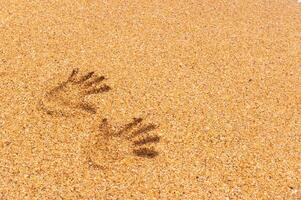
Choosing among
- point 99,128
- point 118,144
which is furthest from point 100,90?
point 118,144

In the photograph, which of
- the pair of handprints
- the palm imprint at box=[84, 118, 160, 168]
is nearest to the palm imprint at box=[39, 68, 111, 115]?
the pair of handprints

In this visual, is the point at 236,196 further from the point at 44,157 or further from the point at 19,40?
the point at 19,40

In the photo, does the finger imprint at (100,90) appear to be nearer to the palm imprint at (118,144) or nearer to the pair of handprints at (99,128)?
the pair of handprints at (99,128)

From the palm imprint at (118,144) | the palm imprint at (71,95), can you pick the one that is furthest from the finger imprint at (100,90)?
the palm imprint at (118,144)

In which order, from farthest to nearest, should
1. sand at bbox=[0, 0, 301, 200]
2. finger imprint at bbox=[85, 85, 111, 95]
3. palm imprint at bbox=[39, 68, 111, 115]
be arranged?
finger imprint at bbox=[85, 85, 111, 95], palm imprint at bbox=[39, 68, 111, 115], sand at bbox=[0, 0, 301, 200]

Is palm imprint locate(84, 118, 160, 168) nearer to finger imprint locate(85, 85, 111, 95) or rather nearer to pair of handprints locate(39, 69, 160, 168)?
pair of handprints locate(39, 69, 160, 168)

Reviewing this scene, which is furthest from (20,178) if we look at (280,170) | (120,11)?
(120,11)

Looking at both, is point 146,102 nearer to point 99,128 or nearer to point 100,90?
point 100,90
